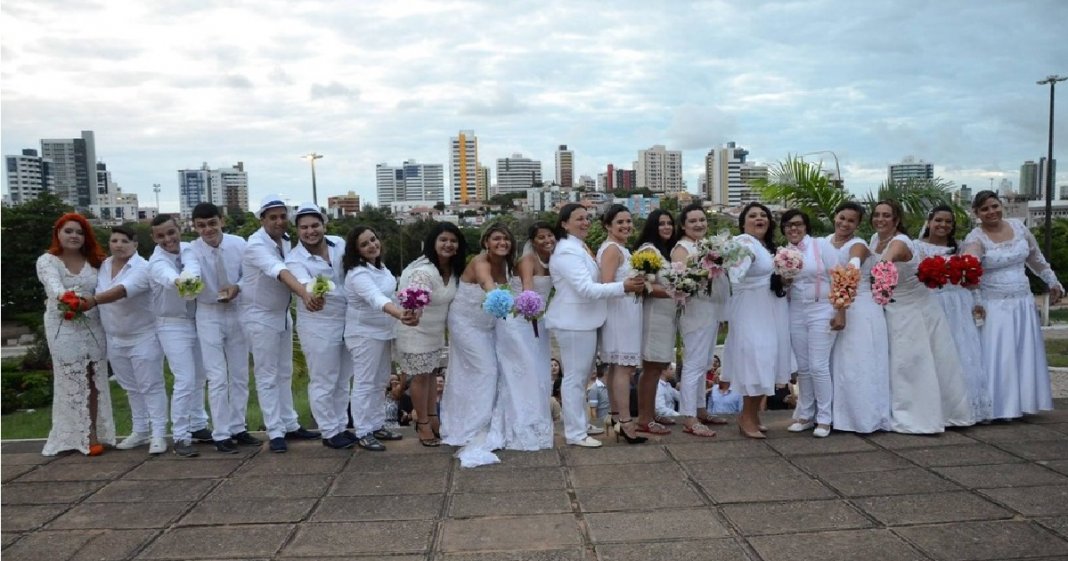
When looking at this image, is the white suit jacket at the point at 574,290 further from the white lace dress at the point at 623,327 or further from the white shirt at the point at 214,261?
the white shirt at the point at 214,261

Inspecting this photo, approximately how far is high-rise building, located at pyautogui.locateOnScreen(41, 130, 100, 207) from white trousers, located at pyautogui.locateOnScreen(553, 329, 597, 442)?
160453 mm

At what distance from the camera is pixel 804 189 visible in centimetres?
1109

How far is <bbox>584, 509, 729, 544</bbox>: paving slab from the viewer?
174 inches

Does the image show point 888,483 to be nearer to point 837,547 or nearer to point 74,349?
point 837,547

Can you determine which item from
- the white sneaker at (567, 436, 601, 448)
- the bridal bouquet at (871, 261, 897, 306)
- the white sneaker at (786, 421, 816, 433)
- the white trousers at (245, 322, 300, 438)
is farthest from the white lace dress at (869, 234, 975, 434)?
the white trousers at (245, 322, 300, 438)

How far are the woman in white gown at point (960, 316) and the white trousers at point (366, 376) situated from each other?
504 centimetres

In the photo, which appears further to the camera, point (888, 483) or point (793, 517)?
point (888, 483)

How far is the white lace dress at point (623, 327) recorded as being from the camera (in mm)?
6414

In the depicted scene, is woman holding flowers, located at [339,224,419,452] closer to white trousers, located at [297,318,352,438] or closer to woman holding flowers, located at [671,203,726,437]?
white trousers, located at [297,318,352,438]

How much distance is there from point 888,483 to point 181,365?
18.9 ft

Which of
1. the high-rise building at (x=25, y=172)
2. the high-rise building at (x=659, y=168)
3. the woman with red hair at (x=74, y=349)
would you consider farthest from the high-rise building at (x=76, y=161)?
the woman with red hair at (x=74, y=349)

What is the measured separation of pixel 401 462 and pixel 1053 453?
17.1 feet

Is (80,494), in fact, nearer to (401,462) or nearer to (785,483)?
(401,462)

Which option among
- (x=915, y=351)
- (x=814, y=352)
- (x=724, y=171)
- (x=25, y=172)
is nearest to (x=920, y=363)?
Result: (x=915, y=351)
